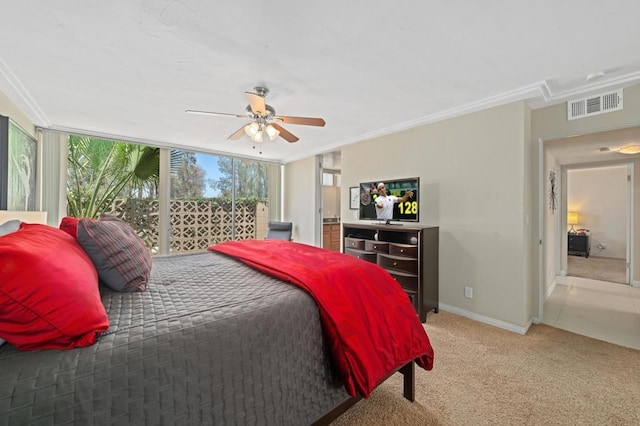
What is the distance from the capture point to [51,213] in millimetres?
3594

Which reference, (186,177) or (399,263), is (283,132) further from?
(186,177)

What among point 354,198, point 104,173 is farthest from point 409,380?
point 104,173

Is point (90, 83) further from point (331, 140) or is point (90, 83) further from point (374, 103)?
point (331, 140)

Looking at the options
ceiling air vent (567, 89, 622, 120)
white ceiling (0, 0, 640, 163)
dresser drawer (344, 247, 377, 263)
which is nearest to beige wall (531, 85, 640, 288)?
ceiling air vent (567, 89, 622, 120)

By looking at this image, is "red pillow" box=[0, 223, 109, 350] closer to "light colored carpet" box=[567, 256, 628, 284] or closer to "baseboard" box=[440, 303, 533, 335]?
"baseboard" box=[440, 303, 533, 335]

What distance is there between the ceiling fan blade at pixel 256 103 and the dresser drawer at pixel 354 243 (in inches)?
78.3

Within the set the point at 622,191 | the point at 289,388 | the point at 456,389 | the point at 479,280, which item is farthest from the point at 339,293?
the point at 622,191

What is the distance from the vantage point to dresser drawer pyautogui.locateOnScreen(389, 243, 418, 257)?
3004mm

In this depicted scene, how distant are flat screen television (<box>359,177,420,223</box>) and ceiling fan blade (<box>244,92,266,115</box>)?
182cm

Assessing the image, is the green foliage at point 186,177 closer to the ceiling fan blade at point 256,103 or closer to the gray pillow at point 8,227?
the ceiling fan blade at point 256,103

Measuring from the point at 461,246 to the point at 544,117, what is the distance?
1.63 metres

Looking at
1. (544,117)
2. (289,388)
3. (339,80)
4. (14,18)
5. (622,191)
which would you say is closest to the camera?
(289,388)

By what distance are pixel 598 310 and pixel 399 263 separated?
2.53 m

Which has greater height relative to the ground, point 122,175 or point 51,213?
point 122,175
